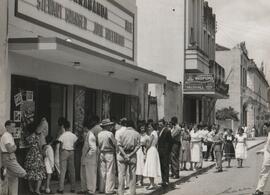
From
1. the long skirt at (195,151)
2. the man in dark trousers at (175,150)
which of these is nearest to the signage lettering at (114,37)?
the man in dark trousers at (175,150)

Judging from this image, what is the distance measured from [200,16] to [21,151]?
30.5 m

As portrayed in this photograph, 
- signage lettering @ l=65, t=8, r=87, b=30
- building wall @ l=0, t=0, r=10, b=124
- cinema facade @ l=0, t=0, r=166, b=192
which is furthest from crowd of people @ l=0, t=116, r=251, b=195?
signage lettering @ l=65, t=8, r=87, b=30

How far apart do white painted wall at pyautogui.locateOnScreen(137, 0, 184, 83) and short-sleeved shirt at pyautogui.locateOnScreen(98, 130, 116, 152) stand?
24285 millimetres

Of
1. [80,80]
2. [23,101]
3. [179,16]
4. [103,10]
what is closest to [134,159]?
[23,101]

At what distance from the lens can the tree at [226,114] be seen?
58094 millimetres

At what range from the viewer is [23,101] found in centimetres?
1320

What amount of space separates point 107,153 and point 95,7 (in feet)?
21.9

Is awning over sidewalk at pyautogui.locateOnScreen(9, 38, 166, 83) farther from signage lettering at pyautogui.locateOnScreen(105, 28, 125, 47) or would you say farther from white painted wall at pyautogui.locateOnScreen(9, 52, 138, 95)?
signage lettering at pyautogui.locateOnScreen(105, 28, 125, 47)

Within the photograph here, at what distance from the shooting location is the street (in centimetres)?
1523

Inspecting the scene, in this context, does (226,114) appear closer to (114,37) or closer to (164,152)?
(114,37)

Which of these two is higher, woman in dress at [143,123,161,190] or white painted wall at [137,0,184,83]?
white painted wall at [137,0,184,83]

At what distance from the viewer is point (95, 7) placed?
18406 mm

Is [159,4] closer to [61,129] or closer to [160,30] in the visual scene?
[160,30]

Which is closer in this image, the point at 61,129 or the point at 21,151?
the point at 21,151
